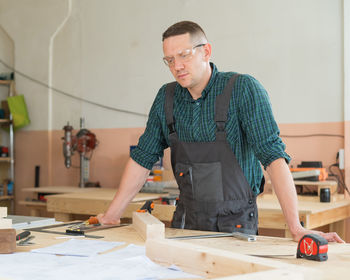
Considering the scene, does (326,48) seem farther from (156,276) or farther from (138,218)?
(156,276)

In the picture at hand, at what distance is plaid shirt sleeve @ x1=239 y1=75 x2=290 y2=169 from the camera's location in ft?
6.28

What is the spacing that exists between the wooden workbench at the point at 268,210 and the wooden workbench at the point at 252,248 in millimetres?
1313

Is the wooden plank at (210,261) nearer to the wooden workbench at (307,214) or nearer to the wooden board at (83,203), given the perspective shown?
the wooden workbench at (307,214)

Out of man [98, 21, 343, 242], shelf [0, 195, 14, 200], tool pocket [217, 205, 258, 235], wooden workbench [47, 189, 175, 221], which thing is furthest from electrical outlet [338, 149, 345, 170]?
shelf [0, 195, 14, 200]

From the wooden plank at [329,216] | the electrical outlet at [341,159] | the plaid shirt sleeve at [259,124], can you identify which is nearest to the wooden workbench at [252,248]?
the plaid shirt sleeve at [259,124]

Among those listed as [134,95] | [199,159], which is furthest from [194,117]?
[134,95]

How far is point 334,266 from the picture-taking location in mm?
1238

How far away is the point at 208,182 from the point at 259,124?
12.9 inches

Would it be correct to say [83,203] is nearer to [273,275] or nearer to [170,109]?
[170,109]

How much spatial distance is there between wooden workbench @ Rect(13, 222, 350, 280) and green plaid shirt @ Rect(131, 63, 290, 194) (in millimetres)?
433

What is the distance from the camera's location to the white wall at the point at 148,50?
3.97m

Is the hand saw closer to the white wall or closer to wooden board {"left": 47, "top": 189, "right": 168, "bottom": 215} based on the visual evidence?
wooden board {"left": 47, "top": 189, "right": 168, "bottom": 215}

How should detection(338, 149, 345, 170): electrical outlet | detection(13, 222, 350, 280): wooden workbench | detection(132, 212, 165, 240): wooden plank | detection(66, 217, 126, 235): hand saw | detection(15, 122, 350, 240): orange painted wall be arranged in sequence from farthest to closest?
detection(15, 122, 350, 240): orange painted wall
detection(338, 149, 345, 170): electrical outlet
detection(66, 217, 126, 235): hand saw
detection(132, 212, 165, 240): wooden plank
detection(13, 222, 350, 280): wooden workbench

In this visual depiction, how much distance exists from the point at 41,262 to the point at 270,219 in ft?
6.47
